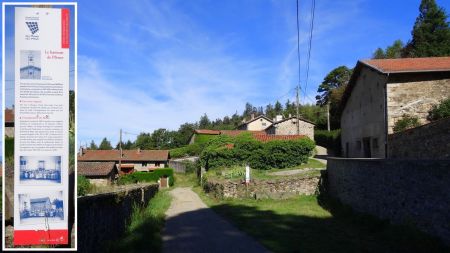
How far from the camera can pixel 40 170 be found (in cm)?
529

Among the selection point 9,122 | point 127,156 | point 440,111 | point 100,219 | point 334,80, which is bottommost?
point 127,156

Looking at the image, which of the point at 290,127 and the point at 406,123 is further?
the point at 290,127

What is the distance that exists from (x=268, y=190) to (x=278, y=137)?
11.6 metres

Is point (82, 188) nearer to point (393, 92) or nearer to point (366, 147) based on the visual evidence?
point (366, 147)

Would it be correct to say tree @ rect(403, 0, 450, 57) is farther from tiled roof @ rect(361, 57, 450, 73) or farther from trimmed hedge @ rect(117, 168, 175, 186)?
trimmed hedge @ rect(117, 168, 175, 186)

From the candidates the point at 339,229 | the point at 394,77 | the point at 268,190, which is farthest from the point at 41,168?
the point at 394,77

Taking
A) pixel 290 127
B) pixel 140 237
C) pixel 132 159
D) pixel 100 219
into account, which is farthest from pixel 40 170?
pixel 132 159

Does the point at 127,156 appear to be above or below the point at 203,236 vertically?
above

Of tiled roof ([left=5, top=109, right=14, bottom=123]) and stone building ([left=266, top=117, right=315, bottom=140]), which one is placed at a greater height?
stone building ([left=266, top=117, right=315, bottom=140])

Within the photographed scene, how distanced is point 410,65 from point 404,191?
13282 mm

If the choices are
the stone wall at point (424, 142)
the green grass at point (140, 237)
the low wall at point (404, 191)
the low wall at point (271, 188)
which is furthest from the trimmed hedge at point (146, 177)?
the green grass at point (140, 237)

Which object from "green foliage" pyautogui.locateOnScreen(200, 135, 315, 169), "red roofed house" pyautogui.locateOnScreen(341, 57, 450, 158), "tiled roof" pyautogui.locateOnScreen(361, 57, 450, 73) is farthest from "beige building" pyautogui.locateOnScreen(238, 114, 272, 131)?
"tiled roof" pyautogui.locateOnScreen(361, 57, 450, 73)

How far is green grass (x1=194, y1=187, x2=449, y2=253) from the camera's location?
10.6 meters

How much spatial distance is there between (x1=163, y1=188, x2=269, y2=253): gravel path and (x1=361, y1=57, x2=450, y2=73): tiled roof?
476 inches
